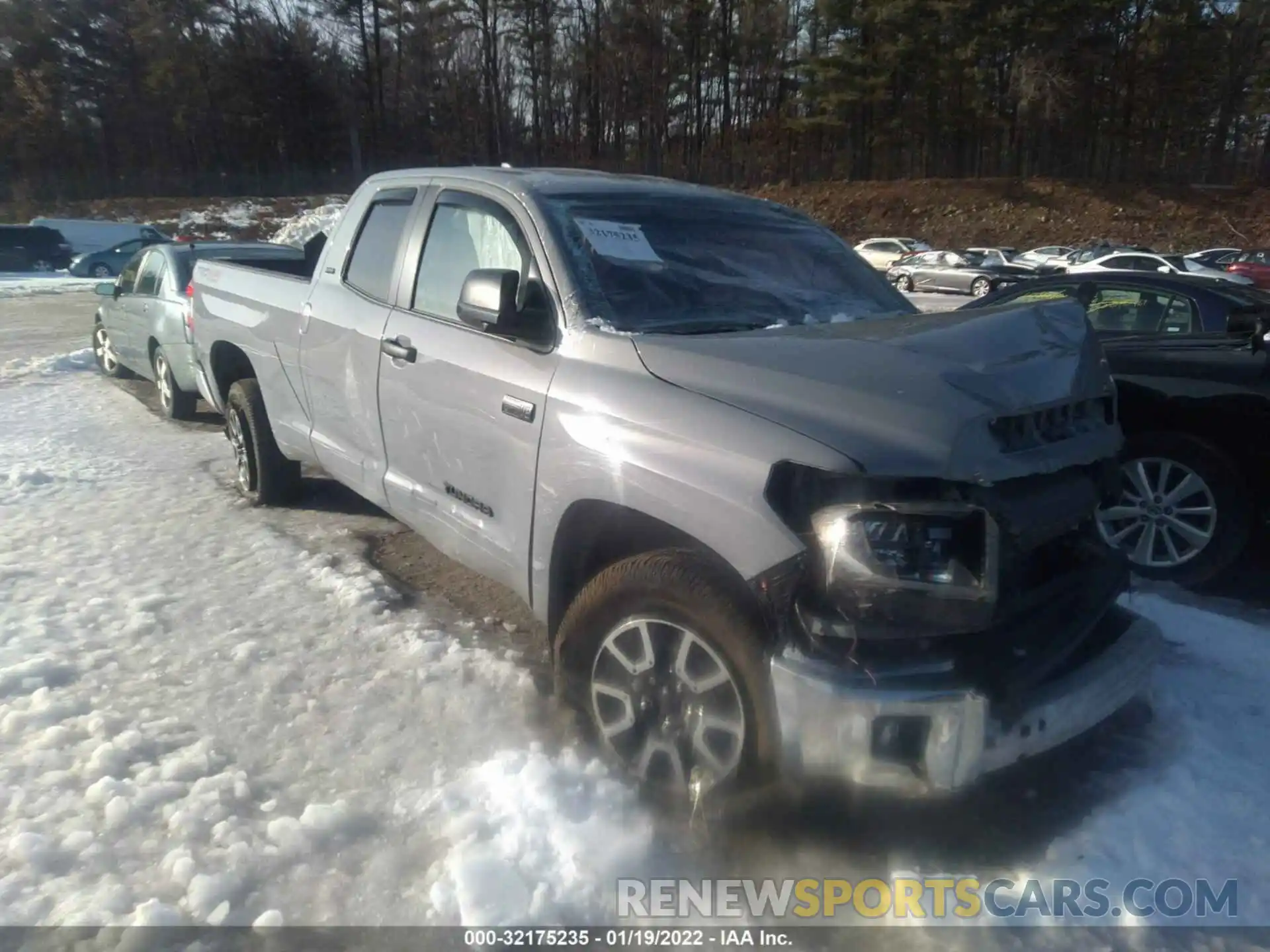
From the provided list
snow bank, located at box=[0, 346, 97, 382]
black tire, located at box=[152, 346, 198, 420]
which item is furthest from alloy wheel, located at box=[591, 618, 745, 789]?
snow bank, located at box=[0, 346, 97, 382]

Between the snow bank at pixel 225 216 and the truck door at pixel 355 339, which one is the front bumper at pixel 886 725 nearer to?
the truck door at pixel 355 339

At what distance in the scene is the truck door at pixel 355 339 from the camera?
4.36m

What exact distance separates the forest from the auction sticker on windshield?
175 ft

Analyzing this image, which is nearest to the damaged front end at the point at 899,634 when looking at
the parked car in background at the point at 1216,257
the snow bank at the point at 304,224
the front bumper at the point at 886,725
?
the front bumper at the point at 886,725

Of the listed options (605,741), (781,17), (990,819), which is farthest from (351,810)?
(781,17)

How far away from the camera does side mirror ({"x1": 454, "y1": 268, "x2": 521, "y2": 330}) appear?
3.30 meters

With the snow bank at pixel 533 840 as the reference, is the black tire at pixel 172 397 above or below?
above

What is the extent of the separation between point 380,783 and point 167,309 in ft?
23.3

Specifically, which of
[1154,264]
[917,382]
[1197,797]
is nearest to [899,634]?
[917,382]

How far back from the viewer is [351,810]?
3031mm

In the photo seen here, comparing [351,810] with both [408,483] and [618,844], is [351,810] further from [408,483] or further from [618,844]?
[408,483]

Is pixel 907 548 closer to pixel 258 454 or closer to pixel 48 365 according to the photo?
pixel 258 454

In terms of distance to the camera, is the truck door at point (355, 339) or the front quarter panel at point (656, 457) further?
the truck door at point (355, 339)

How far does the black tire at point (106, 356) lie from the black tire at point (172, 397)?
2394 mm
